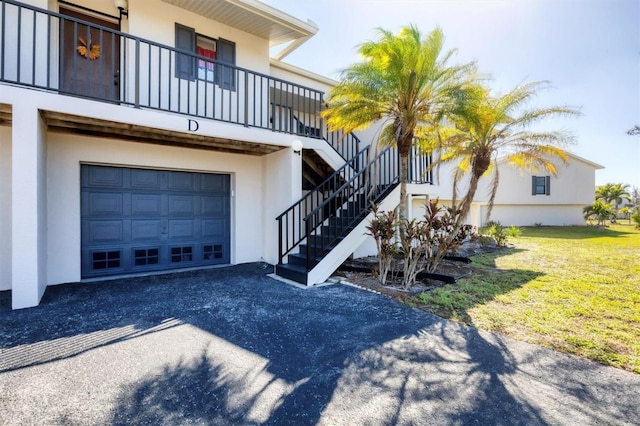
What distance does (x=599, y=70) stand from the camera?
33.7ft

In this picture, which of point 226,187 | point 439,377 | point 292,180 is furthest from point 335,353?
point 226,187

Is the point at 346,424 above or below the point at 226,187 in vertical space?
below

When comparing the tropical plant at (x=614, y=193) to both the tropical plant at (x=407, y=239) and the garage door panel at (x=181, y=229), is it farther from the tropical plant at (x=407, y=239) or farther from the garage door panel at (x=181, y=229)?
the garage door panel at (x=181, y=229)

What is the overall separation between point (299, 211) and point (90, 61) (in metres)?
6.06

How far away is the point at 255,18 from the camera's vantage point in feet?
27.0

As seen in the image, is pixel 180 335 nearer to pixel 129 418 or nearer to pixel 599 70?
pixel 129 418

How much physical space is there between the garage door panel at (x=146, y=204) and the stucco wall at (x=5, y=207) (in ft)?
7.05

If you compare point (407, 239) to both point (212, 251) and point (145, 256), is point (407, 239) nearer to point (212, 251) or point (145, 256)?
point (212, 251)

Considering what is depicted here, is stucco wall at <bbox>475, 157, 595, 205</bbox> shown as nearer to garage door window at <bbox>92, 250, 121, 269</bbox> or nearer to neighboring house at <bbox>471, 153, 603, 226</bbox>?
neighboring house at <bbox>471, 153, 603, 226</bbox>

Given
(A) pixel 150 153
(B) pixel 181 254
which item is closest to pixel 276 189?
(B) pixel 181 254

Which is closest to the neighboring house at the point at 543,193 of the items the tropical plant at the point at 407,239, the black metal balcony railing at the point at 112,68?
the tropical plant at the point at 407,239

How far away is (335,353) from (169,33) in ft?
27.5

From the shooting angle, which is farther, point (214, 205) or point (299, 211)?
point (214, 205)

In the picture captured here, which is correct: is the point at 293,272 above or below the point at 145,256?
below
